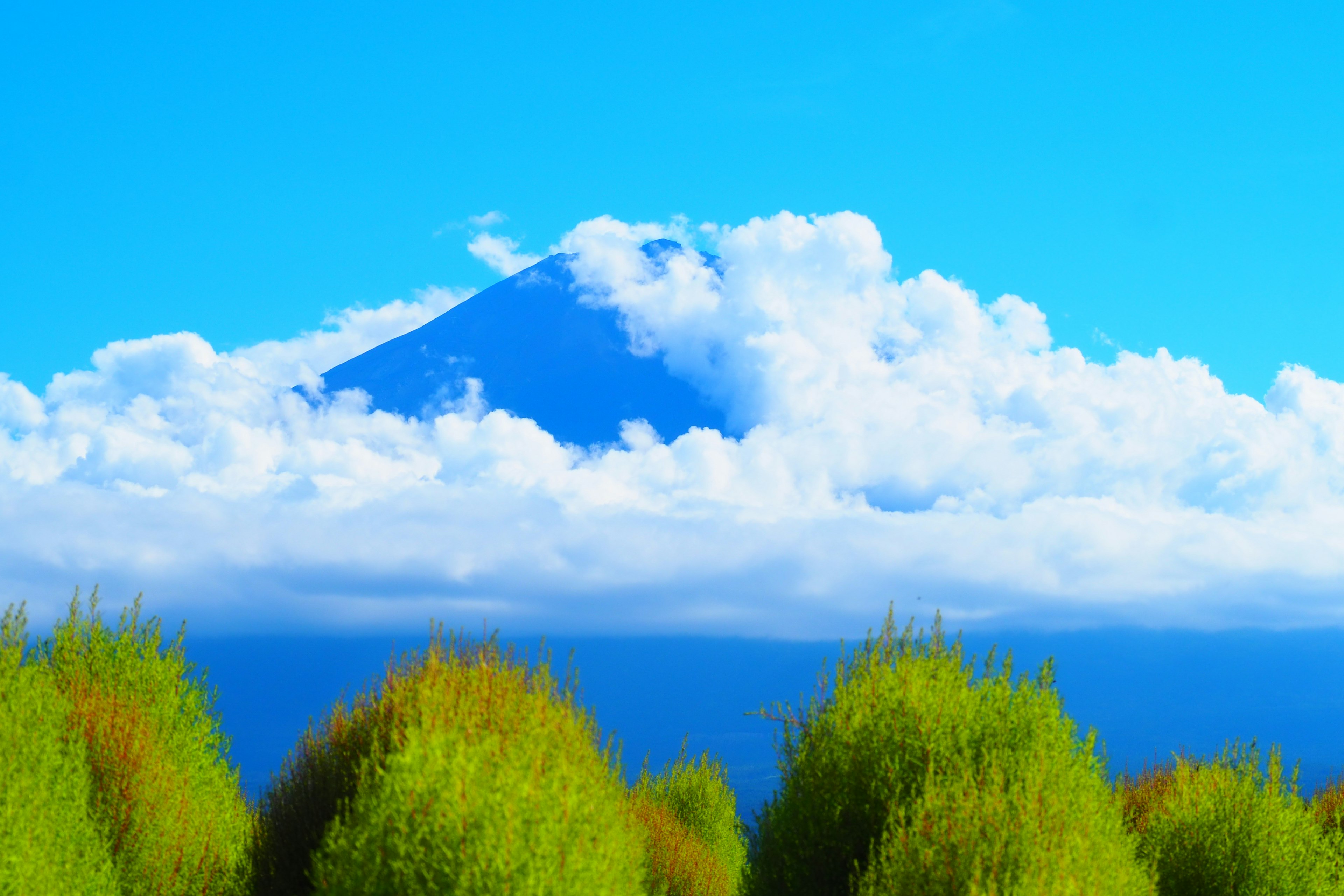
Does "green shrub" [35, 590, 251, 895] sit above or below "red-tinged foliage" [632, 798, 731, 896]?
above

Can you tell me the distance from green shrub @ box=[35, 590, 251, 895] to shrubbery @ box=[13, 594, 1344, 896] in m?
0.06

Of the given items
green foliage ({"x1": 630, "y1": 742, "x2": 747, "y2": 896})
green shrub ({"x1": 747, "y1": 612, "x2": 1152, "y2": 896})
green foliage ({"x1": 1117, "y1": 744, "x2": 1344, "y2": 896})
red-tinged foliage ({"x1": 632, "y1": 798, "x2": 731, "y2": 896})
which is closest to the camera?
green shrub ({"x1": 747, "y1": 612, "x2": 1152, "y2": 896})

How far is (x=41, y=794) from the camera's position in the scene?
20.9m

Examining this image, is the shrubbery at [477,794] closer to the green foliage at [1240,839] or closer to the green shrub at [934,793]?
the green shrub at [934,793]


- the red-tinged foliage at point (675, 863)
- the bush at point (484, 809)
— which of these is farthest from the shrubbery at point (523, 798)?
the red-tinged foliage at point (675, 863)

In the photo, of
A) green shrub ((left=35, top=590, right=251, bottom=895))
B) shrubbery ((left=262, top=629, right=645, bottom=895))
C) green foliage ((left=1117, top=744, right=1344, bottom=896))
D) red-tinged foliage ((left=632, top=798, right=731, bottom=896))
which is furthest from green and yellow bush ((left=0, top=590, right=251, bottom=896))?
green foliage ((left=1117, top=744, right=1344, bottom=896))

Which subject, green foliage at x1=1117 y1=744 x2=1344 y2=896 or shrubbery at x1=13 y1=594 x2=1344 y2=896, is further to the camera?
green foliage at x1=1117 y1=744 x2=1344 y2=896

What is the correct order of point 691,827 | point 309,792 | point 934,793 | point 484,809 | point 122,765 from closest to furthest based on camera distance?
point 484,809
point 934,793
point 309,792
point 122,765
point 691,827

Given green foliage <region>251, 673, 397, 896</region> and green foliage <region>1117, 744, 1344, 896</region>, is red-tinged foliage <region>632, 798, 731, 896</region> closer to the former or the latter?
green foliage <region>1117, 744, 1344, 896</region>

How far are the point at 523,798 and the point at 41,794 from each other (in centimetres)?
1117

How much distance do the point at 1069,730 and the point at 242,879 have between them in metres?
18.1

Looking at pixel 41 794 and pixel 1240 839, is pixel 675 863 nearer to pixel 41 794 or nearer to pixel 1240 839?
pixel 1240 839

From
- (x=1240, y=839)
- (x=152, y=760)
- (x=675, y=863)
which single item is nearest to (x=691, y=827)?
(x=675, y=863)

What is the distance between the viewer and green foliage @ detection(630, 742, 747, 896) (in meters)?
43.8
